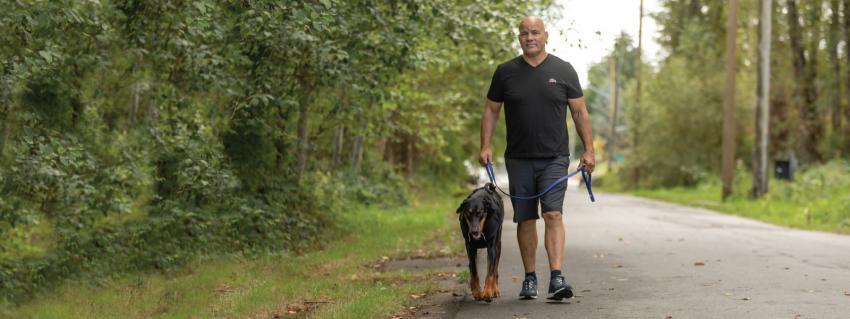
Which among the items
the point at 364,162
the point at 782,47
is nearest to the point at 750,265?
the point at 364,162

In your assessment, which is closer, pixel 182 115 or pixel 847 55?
pixel 182 115

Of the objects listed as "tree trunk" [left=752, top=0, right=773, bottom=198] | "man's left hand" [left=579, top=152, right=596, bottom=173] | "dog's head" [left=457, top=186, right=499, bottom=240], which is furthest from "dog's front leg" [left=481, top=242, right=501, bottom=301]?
"tree trunk" [left=752, top=0, right=773, bottom=198]

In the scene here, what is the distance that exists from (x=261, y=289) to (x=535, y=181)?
10.1 feet

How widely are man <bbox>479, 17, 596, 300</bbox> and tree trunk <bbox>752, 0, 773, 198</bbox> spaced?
2125 cm

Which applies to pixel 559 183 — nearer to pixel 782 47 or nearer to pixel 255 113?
pixel 255 113

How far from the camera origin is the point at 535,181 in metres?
8.34

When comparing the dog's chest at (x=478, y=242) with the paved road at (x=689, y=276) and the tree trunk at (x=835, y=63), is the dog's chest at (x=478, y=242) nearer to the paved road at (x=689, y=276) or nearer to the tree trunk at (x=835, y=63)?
the paved road at (x=689, y=276)

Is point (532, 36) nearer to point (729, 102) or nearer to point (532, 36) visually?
point (532, 36)

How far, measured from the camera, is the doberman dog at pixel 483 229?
7898 mm

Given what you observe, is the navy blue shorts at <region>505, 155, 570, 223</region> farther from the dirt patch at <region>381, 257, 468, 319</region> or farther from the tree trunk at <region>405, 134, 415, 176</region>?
the tree trunk at <region>405, 134, 415, 176</region>

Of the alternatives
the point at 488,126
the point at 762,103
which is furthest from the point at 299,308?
the point at 762,103

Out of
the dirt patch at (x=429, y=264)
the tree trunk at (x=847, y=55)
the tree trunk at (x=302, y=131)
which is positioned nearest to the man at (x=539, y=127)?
the dirt patch at (x=429, y=264)

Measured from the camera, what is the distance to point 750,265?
36.1ft

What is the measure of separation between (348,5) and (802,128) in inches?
1303
